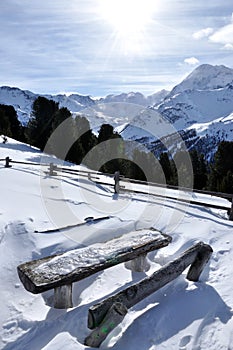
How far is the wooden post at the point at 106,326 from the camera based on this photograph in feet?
11.2

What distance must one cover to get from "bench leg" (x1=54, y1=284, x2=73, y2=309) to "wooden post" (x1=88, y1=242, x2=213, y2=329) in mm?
898

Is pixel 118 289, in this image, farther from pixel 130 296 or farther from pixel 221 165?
pixel 221 165

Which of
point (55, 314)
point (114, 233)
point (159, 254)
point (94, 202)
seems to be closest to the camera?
point (55, 314)

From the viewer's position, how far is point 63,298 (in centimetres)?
430

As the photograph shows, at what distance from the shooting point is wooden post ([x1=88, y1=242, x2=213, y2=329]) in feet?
11.4

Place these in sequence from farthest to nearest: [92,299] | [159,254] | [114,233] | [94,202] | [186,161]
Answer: [186,161]
[94,202]
[114,233]
[159,254]
[92,299]

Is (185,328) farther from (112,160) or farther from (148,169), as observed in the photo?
(148,169)

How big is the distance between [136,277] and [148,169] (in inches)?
1336

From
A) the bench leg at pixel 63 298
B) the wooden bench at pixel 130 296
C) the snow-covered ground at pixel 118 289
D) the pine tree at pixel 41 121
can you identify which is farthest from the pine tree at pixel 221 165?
the bench leg at pixel 63 298

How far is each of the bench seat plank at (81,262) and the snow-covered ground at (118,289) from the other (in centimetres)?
59

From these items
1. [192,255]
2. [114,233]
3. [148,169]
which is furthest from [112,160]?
[192,255]

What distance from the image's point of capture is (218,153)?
28.7m

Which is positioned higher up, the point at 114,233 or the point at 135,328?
the point at 114,233

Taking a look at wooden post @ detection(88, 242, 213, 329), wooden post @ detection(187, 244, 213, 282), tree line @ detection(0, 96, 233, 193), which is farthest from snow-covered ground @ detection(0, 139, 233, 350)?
tree line @ detection(0, 96, 233, 193)
